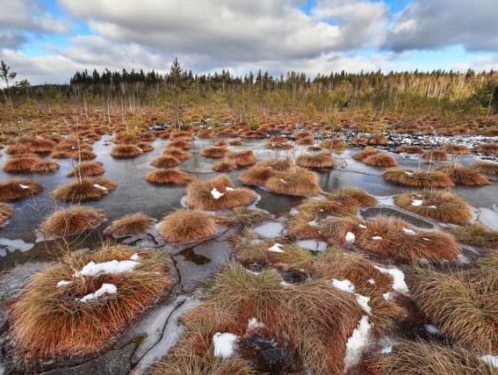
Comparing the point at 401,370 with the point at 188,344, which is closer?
the point at 401,370

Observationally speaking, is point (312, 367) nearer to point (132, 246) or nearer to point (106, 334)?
point (106, 334)

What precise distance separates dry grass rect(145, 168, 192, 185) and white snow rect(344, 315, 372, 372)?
9573 mm

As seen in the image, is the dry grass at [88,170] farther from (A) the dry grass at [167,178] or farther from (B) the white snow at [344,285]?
(B) the white snow at [344,285]

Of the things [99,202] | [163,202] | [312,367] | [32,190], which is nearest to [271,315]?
[312,367]

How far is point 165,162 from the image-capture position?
48.8ft

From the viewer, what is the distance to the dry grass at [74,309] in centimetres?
357

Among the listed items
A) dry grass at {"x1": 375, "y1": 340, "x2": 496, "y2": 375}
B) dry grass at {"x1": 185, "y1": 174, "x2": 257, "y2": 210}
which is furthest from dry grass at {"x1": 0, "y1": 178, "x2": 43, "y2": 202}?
dry grass at {"x1": 375, "y1": 340, "x2": 496, "y2": 375}

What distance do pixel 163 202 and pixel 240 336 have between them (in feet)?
22.5

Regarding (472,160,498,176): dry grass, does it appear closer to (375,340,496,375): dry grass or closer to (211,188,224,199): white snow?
(211,188,224,199): white snow

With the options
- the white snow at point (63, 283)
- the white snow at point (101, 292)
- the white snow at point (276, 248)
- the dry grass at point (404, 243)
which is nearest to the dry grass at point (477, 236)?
the dry grass at point (404, 243)

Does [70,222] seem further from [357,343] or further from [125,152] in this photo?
[125,152]

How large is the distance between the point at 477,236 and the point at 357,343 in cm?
560

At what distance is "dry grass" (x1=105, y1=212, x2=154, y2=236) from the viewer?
717cm

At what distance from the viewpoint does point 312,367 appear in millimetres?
3338
